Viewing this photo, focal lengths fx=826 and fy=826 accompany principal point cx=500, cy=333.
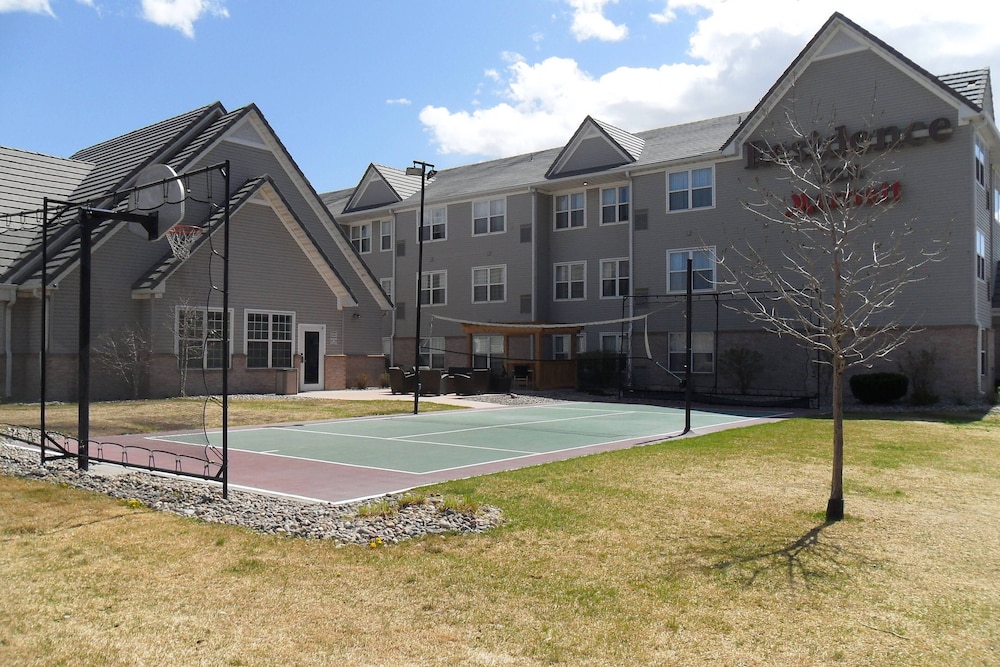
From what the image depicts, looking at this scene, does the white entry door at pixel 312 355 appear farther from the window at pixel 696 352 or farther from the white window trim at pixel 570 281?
the window at pixel 696 352

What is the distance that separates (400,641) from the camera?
5.09 m

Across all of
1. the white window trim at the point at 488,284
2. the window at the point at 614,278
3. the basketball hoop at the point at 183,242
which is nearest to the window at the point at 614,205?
the window at the point at 614,278

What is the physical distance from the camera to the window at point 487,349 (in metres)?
36.2

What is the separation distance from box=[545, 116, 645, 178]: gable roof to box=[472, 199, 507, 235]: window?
2780 millimetres

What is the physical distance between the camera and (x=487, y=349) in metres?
37.4

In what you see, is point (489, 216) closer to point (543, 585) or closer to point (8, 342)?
point (8, 342)

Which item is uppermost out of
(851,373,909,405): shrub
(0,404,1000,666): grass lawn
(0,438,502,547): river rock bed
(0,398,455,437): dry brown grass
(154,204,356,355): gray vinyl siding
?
(154,204,356,355): gray vinyl siding

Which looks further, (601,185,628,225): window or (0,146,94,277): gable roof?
(601,185,628,225): window

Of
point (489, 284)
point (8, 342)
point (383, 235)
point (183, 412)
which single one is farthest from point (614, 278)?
point (8, 342)

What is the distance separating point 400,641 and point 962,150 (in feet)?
89.2

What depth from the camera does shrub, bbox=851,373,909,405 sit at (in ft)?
84.3

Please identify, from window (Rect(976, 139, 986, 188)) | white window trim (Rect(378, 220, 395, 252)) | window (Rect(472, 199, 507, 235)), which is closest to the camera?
window (Rect(976, 139, 986, 188))

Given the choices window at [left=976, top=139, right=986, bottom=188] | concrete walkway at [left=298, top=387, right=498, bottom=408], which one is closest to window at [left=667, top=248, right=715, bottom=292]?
window at [left=976, top=139, right=986, bottom=188]

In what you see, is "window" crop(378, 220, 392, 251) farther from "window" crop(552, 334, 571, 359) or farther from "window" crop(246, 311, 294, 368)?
"window" crop(246, 311, 294, 368)
